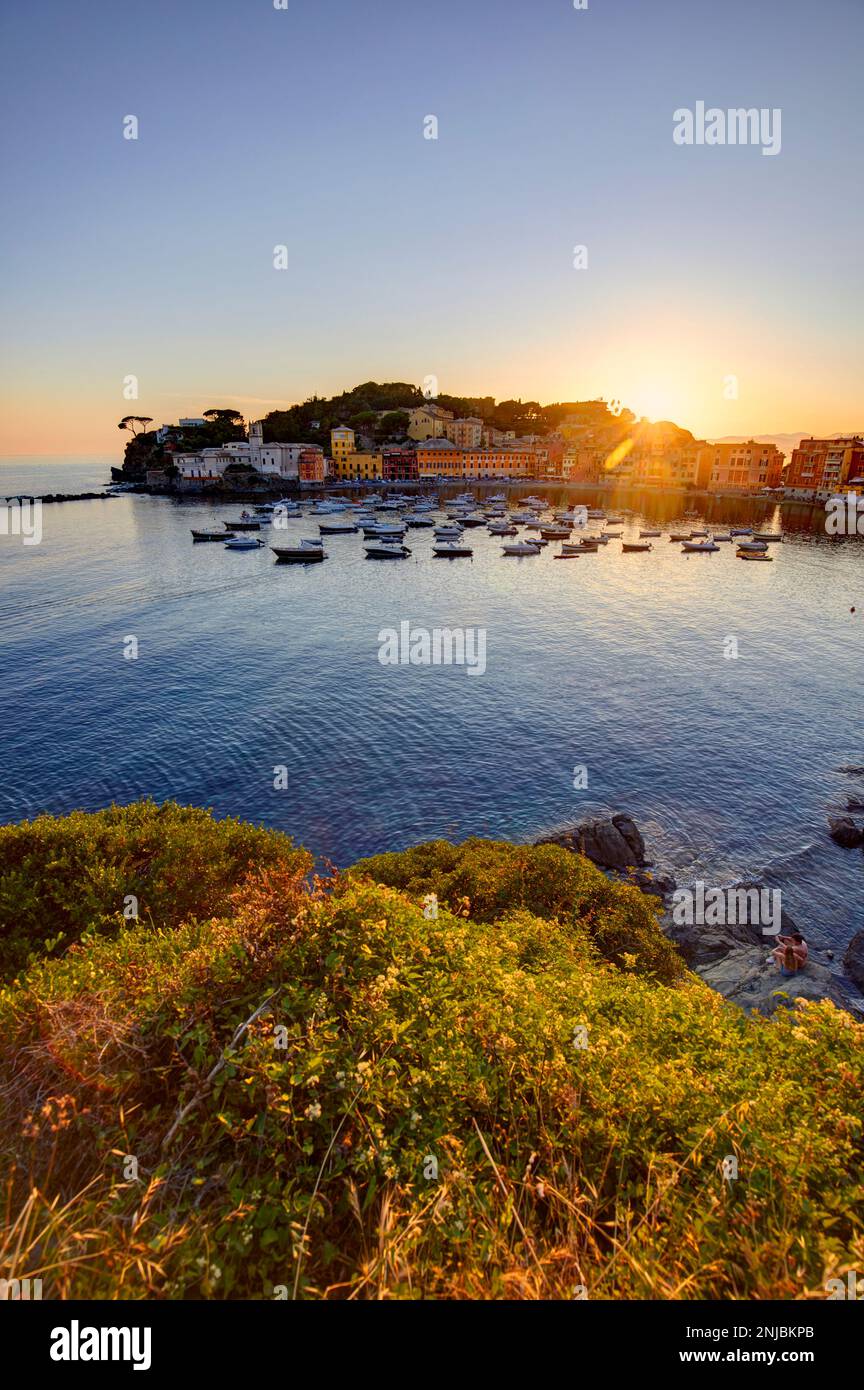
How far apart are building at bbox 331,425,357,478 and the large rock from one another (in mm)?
180122

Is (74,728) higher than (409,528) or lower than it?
lower

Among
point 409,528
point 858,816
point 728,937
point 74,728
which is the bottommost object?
point 728,937

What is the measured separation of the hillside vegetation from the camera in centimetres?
447

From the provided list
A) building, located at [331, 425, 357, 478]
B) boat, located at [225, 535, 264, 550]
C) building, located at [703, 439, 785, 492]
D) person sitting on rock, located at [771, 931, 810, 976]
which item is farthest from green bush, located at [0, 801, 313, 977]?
building, located at [703, 439, 785, 492]

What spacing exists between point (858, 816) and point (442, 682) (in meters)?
23.6

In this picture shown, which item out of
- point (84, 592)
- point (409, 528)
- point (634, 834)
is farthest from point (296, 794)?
point (409, 528)

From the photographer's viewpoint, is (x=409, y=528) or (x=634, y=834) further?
(x=409, y=528)

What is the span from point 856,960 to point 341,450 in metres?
191

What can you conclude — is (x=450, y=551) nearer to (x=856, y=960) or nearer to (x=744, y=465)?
(x=856, y=960)

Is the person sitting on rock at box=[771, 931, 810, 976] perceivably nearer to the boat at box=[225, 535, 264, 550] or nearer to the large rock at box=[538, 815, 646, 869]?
the large rock at box=[538, 815, 646, 869]

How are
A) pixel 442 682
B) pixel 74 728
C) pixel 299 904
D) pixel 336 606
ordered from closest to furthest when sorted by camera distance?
1. pixel 299 904
2. pixel 74 728
3. pixel 442 682
4. pixel 336 606

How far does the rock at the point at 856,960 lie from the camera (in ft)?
54.9

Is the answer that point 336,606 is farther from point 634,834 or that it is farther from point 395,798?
point 634,834
